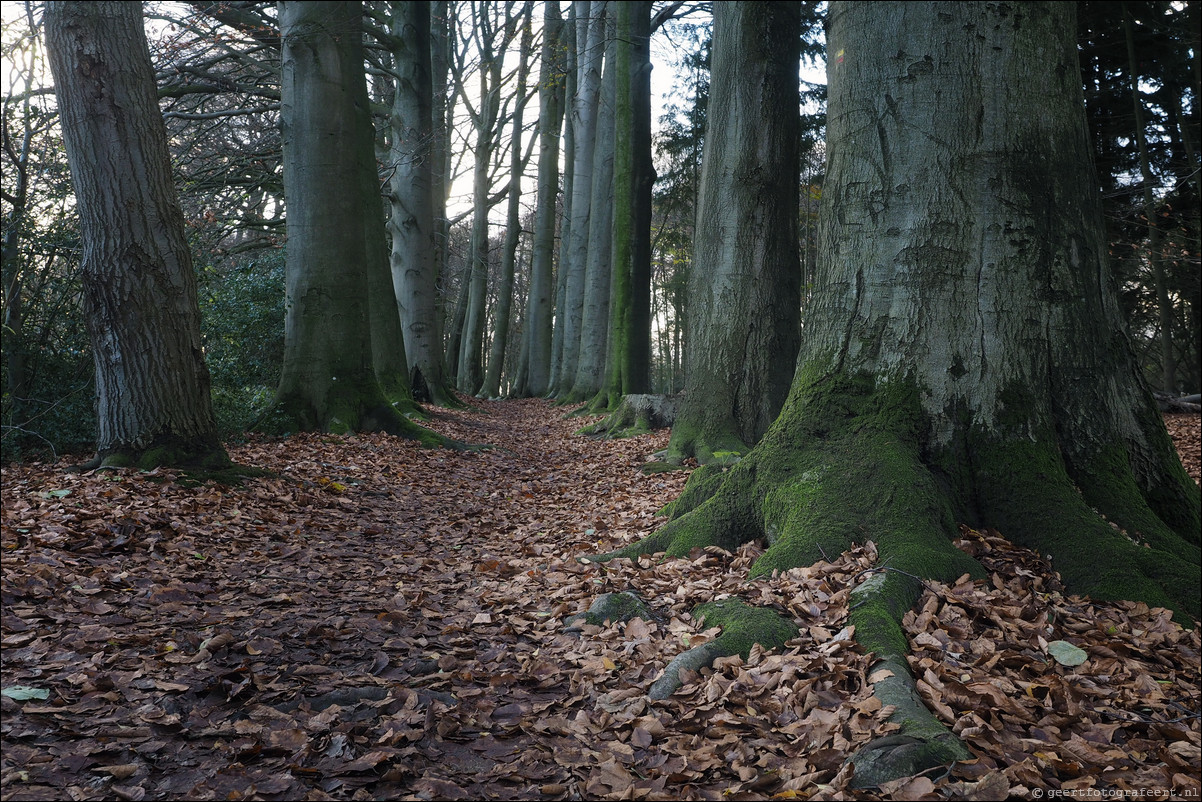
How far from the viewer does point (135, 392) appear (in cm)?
578

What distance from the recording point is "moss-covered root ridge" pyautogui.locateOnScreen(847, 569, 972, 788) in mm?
2234

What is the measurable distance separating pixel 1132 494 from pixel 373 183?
11.0m

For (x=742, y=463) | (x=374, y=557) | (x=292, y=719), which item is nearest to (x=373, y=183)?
(x=374, y=557)

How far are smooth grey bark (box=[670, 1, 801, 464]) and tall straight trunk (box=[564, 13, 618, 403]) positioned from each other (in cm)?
1000

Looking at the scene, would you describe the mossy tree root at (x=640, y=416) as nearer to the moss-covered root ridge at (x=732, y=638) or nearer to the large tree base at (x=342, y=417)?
the large tree base at (x=342, y=417)

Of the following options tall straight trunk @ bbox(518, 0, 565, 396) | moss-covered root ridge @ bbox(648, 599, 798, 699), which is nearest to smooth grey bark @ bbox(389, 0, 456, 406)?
tall straight trunk @ bbox(518, 0, 565, 396)

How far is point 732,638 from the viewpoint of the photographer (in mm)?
3182

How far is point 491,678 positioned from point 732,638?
1.06 metres

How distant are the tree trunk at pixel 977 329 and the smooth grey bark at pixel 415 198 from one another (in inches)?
442

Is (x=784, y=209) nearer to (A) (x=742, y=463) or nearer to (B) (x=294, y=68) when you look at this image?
(A) (x=742, y=463)

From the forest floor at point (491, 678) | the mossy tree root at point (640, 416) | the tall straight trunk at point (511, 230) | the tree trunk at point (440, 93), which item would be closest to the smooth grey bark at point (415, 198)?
the tree trunk at point (440, 93)

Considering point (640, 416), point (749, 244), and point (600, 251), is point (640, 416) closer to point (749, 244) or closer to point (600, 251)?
point (749, 244)

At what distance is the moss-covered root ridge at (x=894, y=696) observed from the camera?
2.23 m

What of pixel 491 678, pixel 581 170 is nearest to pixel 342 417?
pixel 491 678
